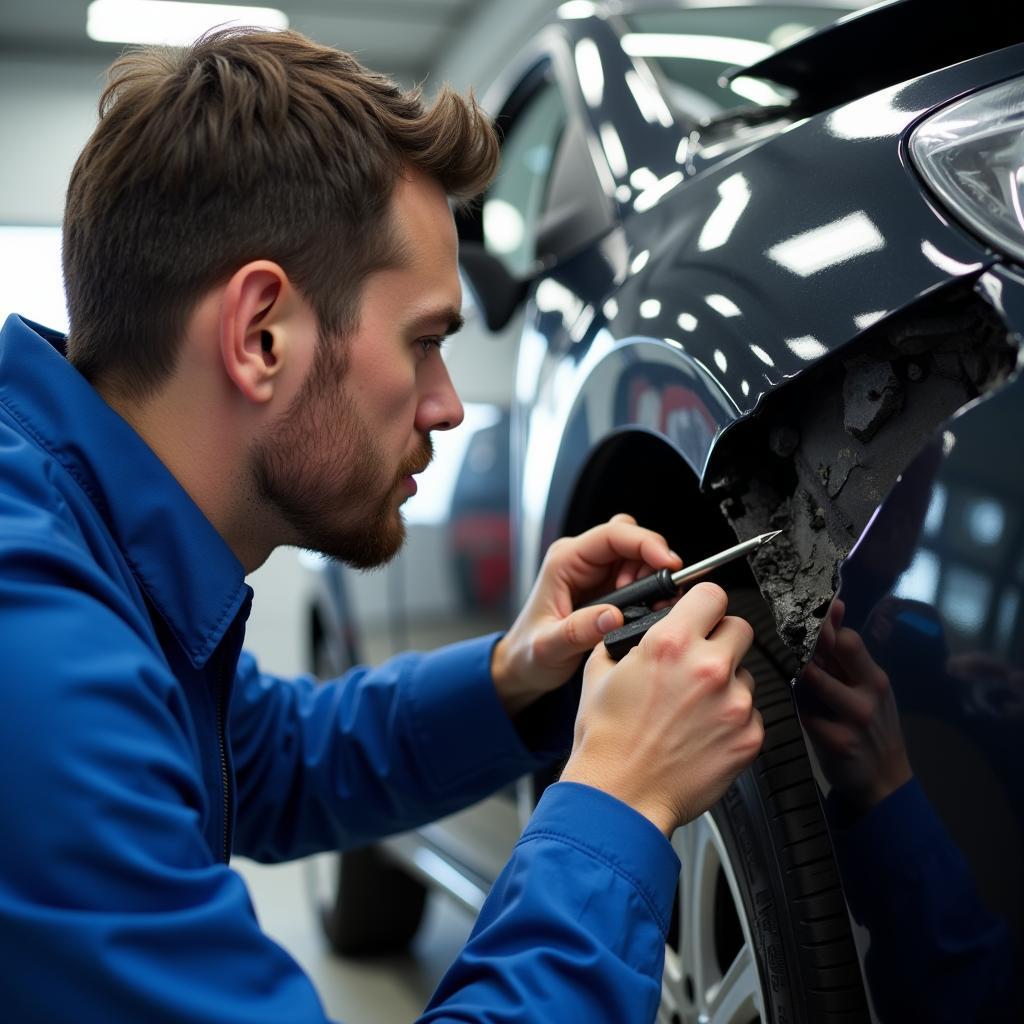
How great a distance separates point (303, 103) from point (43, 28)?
676 cm

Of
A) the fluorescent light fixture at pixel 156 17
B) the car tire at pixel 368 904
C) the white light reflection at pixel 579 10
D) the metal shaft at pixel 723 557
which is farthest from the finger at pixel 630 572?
the fluorescent light fixture at pixel 156 17

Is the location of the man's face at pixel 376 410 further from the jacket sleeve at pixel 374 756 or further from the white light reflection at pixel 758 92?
the white light reflection at pixel 758 92

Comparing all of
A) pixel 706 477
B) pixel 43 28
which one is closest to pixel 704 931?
pixel 706 477

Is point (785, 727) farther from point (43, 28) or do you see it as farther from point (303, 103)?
point (43, 28)

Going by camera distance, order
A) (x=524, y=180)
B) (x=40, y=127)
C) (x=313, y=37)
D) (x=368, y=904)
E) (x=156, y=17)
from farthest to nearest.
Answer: (x=40, y=127), (x=156, y=17), (x=313, y=37), (x=368, y=904), (x=524, y=180)

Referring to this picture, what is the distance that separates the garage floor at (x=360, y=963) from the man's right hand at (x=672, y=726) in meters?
1.16

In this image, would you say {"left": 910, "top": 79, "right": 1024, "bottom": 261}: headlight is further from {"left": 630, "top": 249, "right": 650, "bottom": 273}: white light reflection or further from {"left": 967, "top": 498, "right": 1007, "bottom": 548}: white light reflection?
{"left": 630, "top": 249, "right": 650, "bottom": 273}: white light reflection

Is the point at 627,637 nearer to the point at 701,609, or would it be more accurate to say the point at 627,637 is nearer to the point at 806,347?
the point at 701,609

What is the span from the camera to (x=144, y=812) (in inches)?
29.1

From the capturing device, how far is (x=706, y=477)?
1004mm

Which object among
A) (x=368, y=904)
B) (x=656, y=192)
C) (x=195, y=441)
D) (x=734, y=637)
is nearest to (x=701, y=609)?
(x=734, y=637)

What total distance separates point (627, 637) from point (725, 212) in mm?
375

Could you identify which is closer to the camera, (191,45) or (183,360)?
(183,360)

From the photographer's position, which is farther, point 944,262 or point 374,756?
point 374,756
